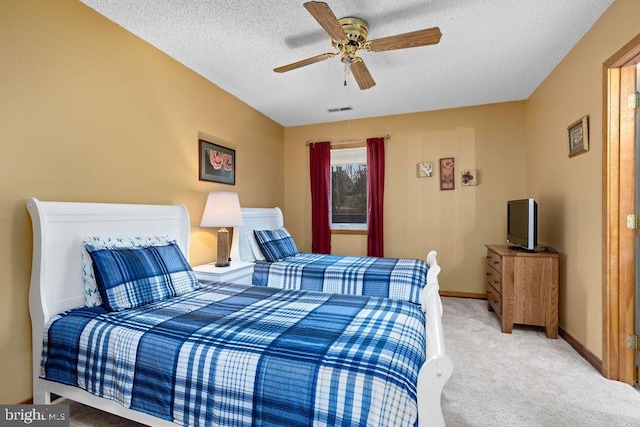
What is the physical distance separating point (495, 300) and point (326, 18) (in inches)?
132

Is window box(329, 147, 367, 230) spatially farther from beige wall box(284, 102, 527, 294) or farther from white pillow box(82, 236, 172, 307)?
white pillow box(82, 236, 172, 307)

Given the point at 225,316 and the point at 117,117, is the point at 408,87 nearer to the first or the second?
the point at 117,117

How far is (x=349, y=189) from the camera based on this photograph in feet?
16.7

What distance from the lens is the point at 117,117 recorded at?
96.9 inches

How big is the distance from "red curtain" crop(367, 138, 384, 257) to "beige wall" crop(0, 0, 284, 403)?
8.04 feet

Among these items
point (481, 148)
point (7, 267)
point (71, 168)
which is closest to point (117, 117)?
point (71, 168)

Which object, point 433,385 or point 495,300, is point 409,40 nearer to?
point 433,385

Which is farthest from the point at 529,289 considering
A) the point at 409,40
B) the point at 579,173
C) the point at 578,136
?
the point at 409,40

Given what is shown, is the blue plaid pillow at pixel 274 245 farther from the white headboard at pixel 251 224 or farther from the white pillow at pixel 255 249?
the white headboard at pixel 251 224

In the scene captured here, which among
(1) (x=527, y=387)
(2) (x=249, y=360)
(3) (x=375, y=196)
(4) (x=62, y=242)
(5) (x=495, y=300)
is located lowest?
(1) (x=527, y=387)

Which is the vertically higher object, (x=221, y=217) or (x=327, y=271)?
(x=221, y=217)

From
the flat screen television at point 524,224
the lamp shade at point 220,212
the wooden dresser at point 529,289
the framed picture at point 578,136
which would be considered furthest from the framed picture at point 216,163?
the framed picture at point 578,136

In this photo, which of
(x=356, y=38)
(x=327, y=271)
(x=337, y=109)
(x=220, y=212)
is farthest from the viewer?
(x=337, y=109)

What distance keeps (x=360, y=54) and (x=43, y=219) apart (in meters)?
2.82
